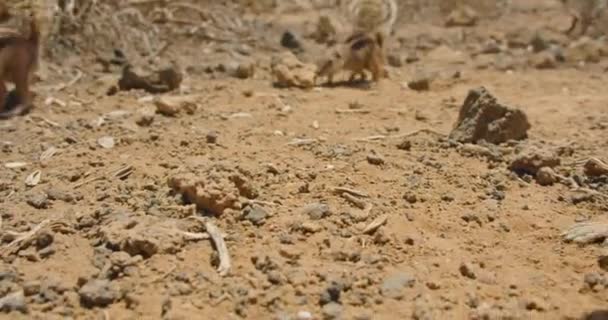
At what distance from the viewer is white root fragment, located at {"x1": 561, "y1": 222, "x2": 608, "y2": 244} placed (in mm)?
3164

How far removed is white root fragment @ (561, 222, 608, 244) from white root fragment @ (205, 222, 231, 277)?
4.76 ft

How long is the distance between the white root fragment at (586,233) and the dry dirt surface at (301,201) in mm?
12

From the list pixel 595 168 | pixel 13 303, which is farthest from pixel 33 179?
pixel 595 168

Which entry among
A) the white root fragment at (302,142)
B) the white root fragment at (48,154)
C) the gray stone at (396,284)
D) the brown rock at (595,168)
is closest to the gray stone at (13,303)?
the gray stone at (396,284)

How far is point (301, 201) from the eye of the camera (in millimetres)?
3391

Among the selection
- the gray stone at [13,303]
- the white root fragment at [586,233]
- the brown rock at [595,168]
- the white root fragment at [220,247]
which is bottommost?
the gray stone at [13,303]

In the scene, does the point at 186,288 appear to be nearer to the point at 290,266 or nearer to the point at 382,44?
the point at 290,266

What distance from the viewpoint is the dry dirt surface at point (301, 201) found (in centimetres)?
270

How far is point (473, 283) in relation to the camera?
2.82 meters

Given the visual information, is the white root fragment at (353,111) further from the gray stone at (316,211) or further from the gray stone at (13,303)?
the gray stone at (13,303)

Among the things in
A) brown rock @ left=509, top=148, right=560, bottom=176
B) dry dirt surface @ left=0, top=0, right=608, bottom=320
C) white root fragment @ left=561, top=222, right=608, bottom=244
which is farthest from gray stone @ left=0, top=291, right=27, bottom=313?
brown rock @ left=509, top=148, right=560, bottom=176

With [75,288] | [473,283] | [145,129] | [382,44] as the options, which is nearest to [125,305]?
[75,288]

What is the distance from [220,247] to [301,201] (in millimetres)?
569

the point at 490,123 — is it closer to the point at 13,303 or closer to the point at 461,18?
the point at 13,303
